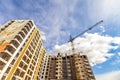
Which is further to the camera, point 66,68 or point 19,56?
point 66,68

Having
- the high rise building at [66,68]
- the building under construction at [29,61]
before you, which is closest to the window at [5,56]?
the building under construction at [29,61]

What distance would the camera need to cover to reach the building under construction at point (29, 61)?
149ft

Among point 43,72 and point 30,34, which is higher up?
point 30,34

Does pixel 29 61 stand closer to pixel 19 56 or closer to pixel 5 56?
pixel 19 56

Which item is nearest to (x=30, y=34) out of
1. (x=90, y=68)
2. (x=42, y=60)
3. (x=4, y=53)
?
(x=42, y=60)

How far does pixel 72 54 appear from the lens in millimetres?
86188

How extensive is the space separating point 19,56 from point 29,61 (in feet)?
30.2

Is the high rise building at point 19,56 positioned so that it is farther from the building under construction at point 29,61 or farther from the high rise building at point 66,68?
the high rise building at point 66,68

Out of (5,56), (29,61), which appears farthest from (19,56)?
(29,61)

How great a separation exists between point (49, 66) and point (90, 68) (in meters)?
24.9

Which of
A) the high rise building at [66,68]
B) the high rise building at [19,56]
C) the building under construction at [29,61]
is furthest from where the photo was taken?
the high rise building at [66,68]

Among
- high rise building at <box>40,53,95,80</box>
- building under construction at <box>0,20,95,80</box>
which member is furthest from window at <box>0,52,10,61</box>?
high rise building at <box>40,53,95,80</box>

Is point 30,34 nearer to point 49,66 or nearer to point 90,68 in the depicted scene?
point 49,66

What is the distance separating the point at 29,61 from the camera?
59.5 metres
